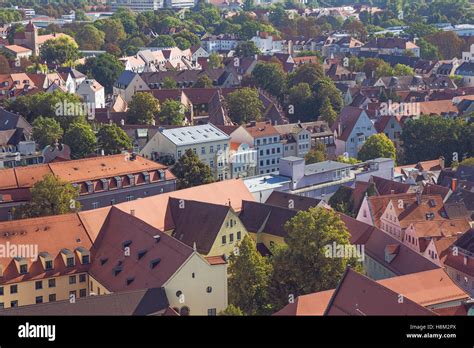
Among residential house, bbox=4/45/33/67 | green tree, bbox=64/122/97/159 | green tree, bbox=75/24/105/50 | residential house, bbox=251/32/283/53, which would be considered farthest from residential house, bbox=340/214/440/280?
green tree, bbox=75/24/105/50

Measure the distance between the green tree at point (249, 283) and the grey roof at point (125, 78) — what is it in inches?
1873

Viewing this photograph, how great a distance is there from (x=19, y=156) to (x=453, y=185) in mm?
23561

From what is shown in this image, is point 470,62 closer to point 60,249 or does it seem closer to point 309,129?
point 309,129

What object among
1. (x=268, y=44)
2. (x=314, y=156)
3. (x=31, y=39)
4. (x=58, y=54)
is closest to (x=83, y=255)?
(x=314, y=156)

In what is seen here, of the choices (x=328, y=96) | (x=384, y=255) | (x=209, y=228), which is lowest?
(x=384, y=255)

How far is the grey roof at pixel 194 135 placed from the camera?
152ft

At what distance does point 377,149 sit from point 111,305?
3094cm

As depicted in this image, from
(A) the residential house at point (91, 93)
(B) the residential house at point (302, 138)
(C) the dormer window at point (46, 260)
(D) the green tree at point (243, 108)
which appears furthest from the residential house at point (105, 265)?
(A) the residential house at point (91, 93)

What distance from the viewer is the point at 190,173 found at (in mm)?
41156

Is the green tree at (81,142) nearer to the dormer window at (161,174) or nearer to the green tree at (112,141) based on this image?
the green tree at (112,141)

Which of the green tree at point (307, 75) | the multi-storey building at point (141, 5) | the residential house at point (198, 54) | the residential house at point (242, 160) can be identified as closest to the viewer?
the residential house at point (242, 160)

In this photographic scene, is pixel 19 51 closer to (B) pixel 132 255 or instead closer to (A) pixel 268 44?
(A) pixel 268 44

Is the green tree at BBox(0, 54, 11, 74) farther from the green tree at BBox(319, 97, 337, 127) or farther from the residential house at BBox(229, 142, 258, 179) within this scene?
the residential house at BBox(229, 142, 258, 179)

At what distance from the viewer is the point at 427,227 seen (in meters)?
33.6
